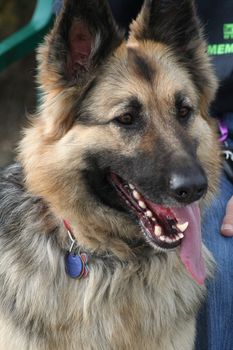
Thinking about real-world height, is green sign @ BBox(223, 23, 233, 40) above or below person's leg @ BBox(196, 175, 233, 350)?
above

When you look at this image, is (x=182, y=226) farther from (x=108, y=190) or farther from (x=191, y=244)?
(x=108, y=190)

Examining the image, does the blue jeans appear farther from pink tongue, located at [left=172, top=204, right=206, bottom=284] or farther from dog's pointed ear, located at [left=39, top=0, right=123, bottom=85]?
dog's pointed ear, located at [left=39, top=0, right=123, bottom=85]

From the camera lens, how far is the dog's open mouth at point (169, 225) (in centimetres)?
234

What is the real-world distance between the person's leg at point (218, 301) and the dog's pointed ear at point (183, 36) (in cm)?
63

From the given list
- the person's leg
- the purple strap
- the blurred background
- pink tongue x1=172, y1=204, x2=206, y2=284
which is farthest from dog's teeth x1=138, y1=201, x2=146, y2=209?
the blurred background

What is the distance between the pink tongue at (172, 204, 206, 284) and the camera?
2416mm

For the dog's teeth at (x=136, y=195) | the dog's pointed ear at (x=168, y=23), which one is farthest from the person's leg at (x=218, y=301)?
the dog's pointed ear at (x=168, y=23)

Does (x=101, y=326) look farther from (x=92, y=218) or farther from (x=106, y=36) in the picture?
(x=106, y=36)

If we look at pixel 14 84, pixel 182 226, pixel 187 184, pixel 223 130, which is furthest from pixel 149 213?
pixel 14 84

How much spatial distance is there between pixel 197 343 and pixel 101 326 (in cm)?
73

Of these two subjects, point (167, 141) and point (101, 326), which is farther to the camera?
point (101, 326)

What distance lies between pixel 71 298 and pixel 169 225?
0.51 m

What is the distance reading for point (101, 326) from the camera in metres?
2.47

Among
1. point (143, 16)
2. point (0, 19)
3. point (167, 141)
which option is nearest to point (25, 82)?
point (0, 19)
